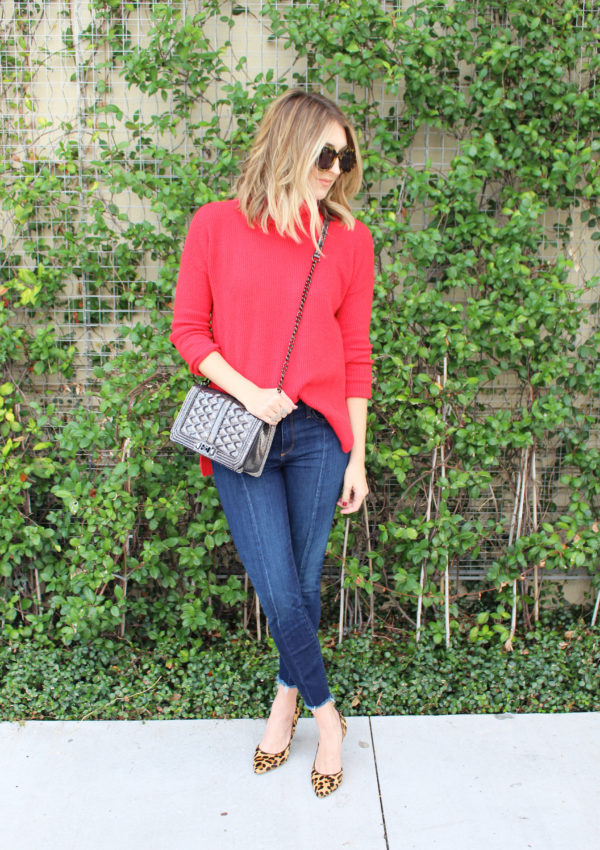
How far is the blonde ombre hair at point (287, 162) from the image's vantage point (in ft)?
6.50

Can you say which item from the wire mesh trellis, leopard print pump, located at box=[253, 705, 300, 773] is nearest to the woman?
leopard print pump, located at box=[253, 705, 300, 773]

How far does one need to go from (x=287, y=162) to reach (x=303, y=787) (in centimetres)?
193

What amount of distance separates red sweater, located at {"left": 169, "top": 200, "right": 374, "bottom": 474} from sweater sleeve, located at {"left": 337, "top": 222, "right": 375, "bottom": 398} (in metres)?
0.05

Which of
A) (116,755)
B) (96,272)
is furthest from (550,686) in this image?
→ (96,272)

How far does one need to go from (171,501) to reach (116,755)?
0.97m

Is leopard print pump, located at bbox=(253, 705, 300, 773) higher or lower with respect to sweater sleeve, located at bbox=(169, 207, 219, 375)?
lower

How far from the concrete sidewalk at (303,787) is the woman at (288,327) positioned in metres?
0.18

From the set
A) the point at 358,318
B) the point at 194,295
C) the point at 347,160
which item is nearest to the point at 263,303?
the point at 194,295

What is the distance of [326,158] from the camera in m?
2.00

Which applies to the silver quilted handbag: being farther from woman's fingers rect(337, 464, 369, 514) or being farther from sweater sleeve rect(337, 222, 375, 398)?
woman's fingers rect(337, 464, 369, 514)

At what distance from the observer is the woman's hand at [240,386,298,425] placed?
1.97 m

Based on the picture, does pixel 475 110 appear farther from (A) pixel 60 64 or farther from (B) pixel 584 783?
(B) pixel 584 783

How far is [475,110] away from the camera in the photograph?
3078 millimetres

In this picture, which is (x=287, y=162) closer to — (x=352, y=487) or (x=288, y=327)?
(x=288, y=327)
